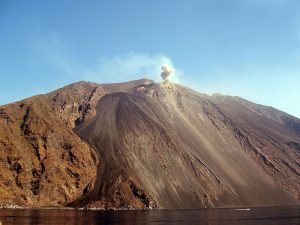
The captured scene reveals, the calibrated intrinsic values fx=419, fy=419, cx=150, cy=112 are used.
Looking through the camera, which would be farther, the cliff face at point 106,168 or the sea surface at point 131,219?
the cliff face at point 106,168

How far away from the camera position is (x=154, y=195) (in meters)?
155

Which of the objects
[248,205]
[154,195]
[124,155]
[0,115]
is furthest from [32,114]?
[248,205]

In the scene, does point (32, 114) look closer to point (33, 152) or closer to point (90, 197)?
point (33, 152)

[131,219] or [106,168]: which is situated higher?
[106,168]

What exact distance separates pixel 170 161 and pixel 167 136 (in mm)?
18720

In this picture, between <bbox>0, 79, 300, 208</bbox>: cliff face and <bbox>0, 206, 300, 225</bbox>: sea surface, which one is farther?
<bbox>0, 79, 300, 208</bbox>: cliff face

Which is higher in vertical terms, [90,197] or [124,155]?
[124,155]

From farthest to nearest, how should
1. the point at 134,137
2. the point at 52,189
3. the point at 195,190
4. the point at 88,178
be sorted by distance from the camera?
the point at 134,137 < the point at 195,190 < the point at 88,178 < the point at 52,189

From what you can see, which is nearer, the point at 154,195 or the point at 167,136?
the point at 154,195

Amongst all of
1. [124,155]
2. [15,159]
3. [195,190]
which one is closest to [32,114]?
[15,159]

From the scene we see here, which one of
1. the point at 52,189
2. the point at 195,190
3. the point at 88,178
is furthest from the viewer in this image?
the point at 195,190

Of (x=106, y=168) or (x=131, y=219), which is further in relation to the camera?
(x=106, y=168)

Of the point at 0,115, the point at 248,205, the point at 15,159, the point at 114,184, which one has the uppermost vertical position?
the point at 0,115

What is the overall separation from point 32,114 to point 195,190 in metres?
72.6
